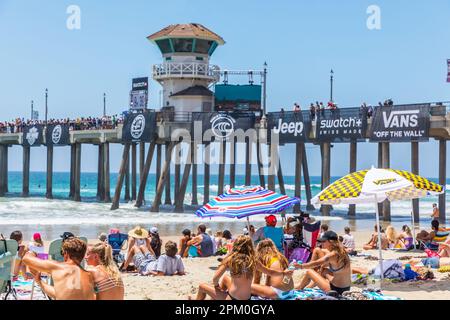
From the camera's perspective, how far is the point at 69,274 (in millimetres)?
6898

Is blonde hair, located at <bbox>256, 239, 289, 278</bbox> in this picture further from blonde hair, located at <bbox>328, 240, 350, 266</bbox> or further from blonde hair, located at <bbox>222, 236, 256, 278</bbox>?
blonde hair, located at <bbox>328, 240, 350, 266</bbox>

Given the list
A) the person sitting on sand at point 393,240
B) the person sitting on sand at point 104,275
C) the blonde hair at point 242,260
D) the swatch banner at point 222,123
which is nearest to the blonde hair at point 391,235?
the person sitting on sand at point 393,240

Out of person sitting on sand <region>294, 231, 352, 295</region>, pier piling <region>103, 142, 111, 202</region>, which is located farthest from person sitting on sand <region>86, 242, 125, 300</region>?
pier piling <region>103, 142, 111, 202</region>

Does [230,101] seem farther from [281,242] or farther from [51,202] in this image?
[281,242]

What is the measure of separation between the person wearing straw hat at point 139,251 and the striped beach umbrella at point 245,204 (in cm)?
105

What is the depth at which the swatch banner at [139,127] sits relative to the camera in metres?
35.5

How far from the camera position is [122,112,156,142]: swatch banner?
116ft

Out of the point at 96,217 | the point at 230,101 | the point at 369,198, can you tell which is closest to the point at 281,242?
the point at 369,198

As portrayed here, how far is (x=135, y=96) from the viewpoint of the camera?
129 feet

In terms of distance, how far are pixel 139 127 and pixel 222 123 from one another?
4869mm

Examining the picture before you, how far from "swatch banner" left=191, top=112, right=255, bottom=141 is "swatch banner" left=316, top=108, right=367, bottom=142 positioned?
11.0 ft

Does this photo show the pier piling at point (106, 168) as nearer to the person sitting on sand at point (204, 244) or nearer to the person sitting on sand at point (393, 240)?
the person sitting on sand at point (393, 240)

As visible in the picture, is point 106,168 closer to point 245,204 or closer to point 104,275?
point 245,204

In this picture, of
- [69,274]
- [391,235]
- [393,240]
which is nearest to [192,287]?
[69,274]
